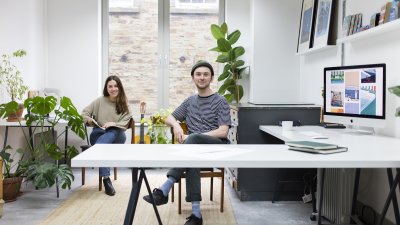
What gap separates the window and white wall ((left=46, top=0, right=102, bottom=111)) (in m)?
0.28

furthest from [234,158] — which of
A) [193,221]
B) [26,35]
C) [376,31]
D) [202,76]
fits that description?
[26,35]

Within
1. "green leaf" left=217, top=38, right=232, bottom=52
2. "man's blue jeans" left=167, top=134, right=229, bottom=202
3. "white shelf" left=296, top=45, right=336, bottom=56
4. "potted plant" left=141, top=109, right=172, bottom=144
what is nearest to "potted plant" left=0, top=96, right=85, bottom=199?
"potted plant" left=141, top=109, right=172, bottom=144

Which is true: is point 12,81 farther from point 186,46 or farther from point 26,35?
point 186,46

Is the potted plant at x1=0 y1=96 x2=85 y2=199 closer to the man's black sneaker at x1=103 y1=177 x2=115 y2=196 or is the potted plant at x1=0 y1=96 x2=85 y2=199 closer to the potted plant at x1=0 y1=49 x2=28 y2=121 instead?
the potted plant at x1=0 y1=49 x2=28 y2=121

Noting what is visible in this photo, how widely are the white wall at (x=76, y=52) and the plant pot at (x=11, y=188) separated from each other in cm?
175

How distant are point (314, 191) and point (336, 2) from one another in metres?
1.67

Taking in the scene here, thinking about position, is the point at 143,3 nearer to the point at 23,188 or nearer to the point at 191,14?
the point at 191,14

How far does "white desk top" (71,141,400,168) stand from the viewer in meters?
1.81

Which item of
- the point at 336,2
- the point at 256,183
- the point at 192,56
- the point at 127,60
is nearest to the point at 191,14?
the point at 192,56

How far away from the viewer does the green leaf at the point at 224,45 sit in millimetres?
4816

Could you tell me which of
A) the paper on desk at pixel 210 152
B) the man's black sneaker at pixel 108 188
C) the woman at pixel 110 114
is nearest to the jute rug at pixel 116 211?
the man's black sneaker at pixel 108 188

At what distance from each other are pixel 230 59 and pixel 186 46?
100 cm

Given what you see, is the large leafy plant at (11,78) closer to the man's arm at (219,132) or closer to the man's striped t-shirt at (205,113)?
the man's striped t-shirt at (205,113)

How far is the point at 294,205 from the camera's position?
11.9 feet
